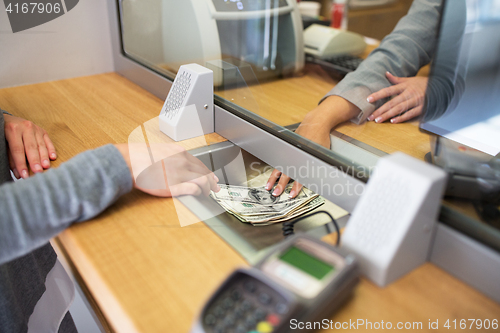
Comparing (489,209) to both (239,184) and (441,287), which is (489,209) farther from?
(239,184)

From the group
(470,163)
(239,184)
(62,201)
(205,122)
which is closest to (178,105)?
(205,122)

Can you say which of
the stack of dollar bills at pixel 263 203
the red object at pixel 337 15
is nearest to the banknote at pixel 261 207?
the stack of dollar bills at pixel 263 203

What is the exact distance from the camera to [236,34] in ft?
3.88

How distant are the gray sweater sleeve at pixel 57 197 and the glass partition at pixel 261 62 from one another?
376 millimetres

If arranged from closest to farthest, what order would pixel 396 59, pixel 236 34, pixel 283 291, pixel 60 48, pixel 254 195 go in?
pixel 283 291 → pixel 254 195 → pixel 396 59 → pixel 236 34 → pixel 60 48

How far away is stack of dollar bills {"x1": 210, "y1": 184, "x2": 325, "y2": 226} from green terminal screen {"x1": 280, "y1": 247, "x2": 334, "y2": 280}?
0.27 meters

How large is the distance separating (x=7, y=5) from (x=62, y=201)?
0.94 meters

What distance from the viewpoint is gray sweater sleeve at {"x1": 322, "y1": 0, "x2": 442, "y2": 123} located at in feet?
3.04

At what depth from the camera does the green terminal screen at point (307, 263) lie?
46cm

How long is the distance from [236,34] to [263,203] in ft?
2.04

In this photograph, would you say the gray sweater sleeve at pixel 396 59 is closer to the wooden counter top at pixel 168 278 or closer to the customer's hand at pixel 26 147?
the wooden counter top at pixel 168 278

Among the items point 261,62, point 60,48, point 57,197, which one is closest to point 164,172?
point 57,197

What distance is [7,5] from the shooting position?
116cm

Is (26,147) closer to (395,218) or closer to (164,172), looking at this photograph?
(164,172)
